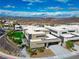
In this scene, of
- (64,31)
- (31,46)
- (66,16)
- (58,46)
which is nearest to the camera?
(31,46)

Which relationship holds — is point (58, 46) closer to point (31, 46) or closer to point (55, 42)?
point (55, 42)

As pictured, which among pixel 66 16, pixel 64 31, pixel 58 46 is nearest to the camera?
pixel 58 46

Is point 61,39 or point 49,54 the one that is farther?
point 61,39

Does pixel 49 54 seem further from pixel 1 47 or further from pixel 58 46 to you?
pixel 1 47

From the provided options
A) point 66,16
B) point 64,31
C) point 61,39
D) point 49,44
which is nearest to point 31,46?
point 49,44

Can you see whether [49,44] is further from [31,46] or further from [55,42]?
[31,46]

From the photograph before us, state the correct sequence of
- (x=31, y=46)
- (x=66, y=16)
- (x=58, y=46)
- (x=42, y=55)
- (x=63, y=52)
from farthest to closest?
(x=66, y=16) < (x=58, y=46) < (x=31, y=46) < (x=63, y=52) < (x=42, y=55)

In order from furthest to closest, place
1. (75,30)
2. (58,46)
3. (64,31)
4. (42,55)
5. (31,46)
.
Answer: (75,30) < (64,31) < (58,46) < (31,46) < (42,55)

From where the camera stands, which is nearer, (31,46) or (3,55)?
(3,55)

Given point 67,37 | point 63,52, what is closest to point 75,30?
point 67,37
